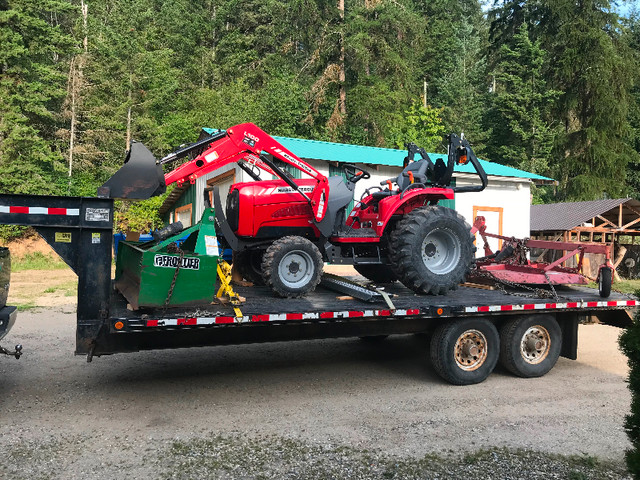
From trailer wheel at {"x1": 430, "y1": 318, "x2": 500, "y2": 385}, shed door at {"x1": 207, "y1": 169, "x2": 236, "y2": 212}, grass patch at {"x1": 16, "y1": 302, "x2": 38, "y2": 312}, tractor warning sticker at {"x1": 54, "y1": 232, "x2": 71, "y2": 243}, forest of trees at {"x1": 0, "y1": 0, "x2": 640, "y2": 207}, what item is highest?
forest of trees at {"x1": 0, "y1": 0, "x2": 640, "y2": 207}

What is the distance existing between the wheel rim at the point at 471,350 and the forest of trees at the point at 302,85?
70.7 feet

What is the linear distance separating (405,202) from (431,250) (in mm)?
717

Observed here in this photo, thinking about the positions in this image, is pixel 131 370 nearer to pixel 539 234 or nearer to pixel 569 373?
pixel 569 373

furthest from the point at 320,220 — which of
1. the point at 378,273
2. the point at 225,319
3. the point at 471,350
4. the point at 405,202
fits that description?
the point at 471,350

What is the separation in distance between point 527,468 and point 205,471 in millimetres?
2428

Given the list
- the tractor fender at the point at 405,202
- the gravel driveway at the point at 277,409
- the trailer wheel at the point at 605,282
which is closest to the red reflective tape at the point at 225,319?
the gravel driveway at the point at 277,409

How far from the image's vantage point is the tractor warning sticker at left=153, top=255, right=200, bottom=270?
4602 millimetres

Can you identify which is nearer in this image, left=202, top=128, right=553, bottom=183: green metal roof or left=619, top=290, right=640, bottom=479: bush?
left=619, top=290, right=640, bottom=479: bush

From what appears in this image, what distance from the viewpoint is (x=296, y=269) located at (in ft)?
20.9

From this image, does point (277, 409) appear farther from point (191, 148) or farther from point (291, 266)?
point (191, 148)

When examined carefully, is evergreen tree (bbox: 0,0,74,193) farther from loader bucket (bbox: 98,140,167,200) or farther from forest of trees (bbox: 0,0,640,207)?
loader bucket (bbox: 98,140,167,200)

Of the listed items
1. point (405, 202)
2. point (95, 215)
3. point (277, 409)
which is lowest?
point (277, 409)

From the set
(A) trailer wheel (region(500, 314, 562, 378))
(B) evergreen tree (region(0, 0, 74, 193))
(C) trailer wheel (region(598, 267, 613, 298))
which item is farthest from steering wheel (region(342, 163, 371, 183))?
(B) evergreen tree (region(0, 0, 74, 193))

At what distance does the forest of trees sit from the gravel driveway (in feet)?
63.7
